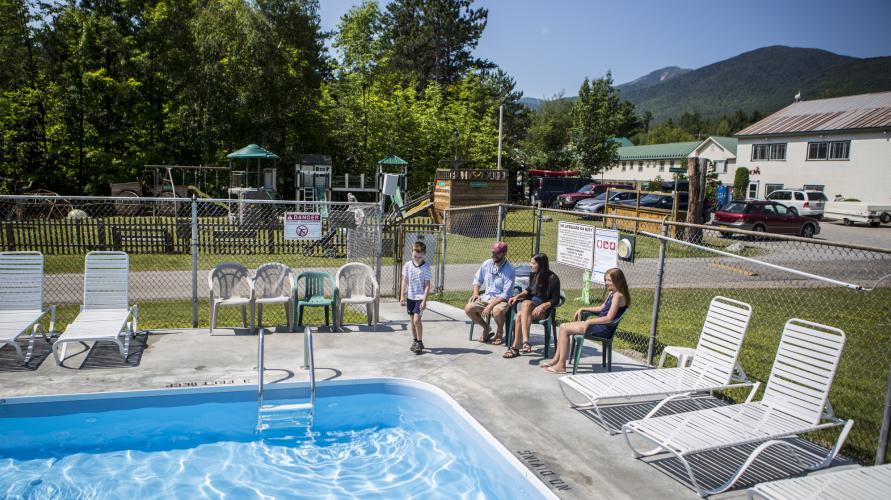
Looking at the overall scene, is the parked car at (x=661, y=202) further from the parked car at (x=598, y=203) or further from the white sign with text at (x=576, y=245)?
the white sign with text at (x=576, y=245)

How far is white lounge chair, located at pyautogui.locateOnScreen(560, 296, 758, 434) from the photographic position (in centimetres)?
576

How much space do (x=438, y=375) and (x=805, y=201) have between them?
32.2 meters

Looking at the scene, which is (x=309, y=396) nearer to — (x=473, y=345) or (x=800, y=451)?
(x=473, y=345)

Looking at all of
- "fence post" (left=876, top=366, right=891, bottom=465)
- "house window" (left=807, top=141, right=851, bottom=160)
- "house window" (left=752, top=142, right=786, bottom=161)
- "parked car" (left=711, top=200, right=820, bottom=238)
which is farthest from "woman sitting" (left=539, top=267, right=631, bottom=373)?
"house window" (left=752, top=142, right=786, bottom=161)

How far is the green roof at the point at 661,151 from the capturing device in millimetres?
67044

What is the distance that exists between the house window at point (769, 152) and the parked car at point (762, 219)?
20.7 metres

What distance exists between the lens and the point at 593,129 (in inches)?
1774

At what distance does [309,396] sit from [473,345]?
2.77m

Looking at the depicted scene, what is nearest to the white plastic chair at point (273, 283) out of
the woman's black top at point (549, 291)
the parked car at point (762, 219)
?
the woman's black top at point (549, 291)

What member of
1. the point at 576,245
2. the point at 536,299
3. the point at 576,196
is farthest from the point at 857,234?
the point at 536,299

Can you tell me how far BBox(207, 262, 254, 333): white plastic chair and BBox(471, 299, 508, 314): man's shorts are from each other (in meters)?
3.49

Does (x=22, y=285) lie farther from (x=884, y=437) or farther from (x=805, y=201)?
(x=805, y=201)

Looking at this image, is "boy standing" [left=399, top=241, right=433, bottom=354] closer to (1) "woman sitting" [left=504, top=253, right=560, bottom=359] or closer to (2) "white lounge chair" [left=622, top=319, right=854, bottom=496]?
(1) "woman sitting" [left=504, top=253, right=560, bottom=359]

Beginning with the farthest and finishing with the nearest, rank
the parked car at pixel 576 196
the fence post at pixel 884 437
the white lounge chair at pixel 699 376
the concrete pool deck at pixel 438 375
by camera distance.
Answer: the parked car at pixel 576 196 → the white lounge chair at pixel 699 376 → the concrete pool deck at pixel 438 375 → the fence post at pixel 884 437
